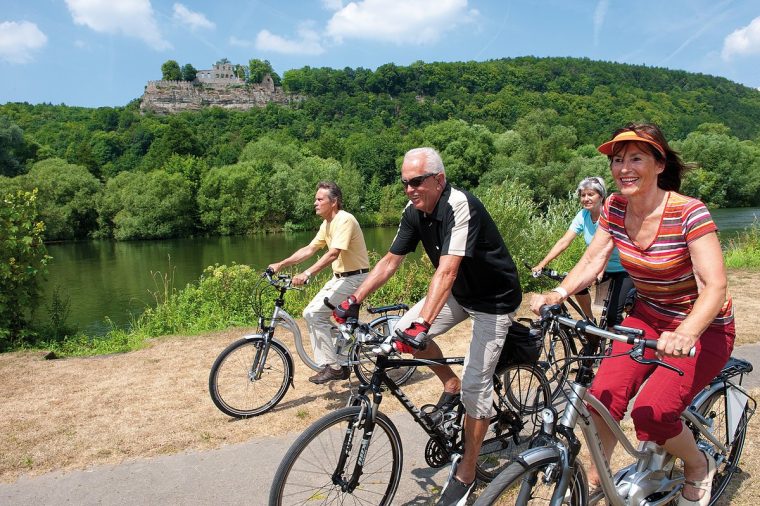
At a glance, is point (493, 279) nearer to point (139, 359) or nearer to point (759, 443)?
point (759, 443)

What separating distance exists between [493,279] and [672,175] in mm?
1060

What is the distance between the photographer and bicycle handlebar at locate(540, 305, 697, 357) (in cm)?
208

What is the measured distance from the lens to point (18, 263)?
326 inches

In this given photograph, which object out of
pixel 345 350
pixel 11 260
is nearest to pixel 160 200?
pixel 11 260

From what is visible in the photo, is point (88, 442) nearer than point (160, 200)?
Yes

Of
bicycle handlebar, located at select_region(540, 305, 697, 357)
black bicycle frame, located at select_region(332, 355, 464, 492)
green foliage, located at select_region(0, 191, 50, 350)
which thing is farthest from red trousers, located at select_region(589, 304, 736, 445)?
green foliage, located at select_region(0, 191, 50, 350)

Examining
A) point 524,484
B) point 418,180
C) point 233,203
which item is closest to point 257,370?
point 418,180

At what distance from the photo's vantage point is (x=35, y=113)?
103 metres

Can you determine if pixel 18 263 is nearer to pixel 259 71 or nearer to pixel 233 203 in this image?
pixel 233 203

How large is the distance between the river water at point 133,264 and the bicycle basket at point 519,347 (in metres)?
9.84

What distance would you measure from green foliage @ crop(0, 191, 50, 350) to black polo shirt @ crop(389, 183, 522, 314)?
754 centimetres

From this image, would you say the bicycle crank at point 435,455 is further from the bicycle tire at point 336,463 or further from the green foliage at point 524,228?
the green foliage at point 524,228

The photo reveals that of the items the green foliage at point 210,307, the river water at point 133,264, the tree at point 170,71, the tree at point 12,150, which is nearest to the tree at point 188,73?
the tree at point 170,71

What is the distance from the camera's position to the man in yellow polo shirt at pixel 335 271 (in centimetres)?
496
